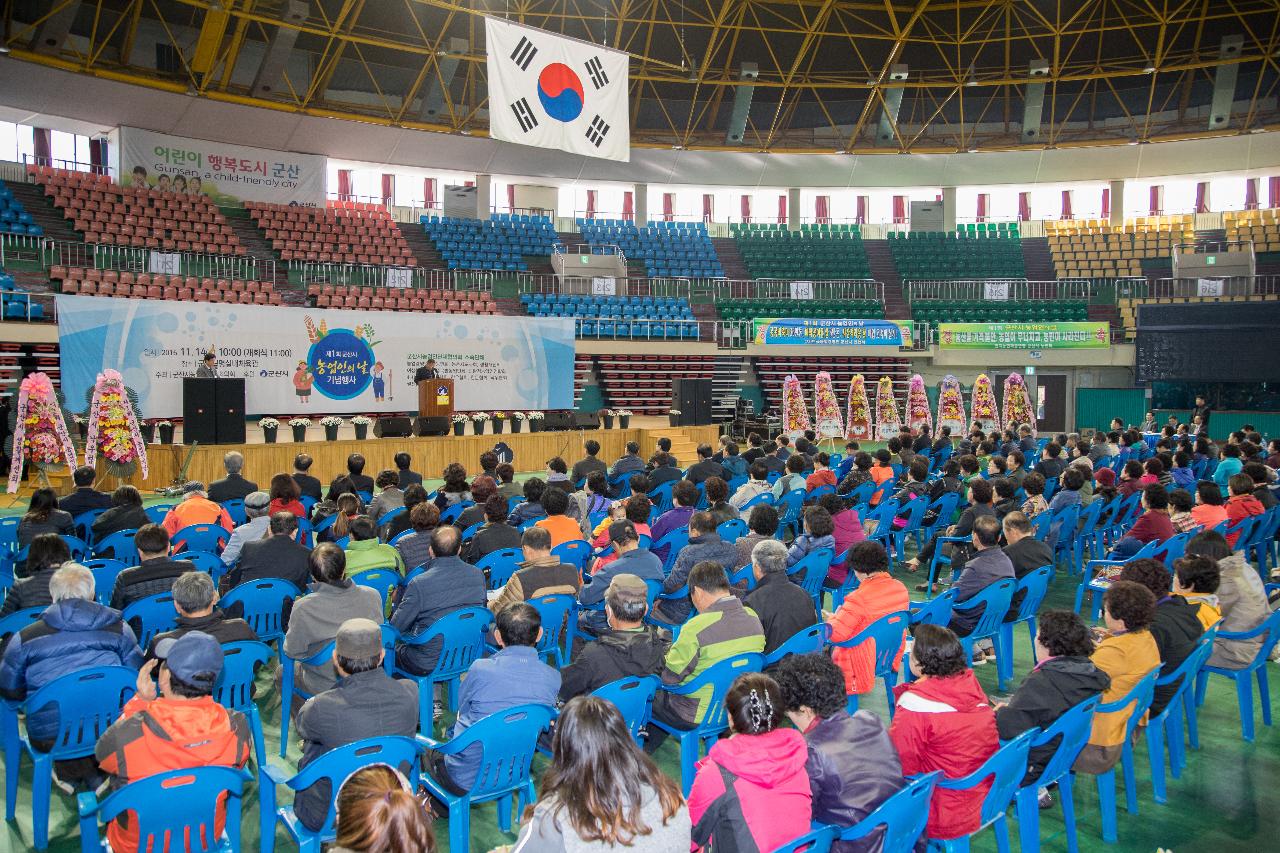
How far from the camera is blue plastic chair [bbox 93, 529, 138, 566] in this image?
6879mm

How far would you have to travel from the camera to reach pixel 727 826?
2904 millimetres

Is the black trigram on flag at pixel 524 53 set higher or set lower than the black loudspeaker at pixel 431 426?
higher

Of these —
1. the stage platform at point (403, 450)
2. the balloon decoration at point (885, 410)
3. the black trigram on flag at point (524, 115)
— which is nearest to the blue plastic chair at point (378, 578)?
the stage platform at point (403, 450)

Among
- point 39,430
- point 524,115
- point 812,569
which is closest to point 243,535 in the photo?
point 812,569

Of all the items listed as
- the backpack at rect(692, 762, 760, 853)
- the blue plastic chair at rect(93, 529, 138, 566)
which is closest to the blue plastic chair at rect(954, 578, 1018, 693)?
the backpack at rect(692, 762, 760, 853)

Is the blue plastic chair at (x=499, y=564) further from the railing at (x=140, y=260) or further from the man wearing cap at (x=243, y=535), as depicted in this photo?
the railing at (x=140, y=260)

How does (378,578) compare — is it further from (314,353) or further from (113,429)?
(314,353)

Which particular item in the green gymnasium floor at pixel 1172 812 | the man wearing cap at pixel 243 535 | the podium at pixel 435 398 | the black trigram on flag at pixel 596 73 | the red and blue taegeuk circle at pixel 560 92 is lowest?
the green gymnasium floor at pixel 1172 812

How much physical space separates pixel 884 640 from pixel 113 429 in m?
10.8

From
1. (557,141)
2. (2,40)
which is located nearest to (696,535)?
(557,141)

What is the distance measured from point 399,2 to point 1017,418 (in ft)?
62.6

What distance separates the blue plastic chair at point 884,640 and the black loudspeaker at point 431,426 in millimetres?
11931

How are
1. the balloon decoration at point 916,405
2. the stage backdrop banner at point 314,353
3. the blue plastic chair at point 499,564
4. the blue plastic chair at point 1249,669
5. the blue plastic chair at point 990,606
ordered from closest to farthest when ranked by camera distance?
→ the blue plastic chair at point 1249,669
the blue plastic chair at point 990,606
the blue plastic chair at point 499,564
the stage backdrop banner at point 314,353
the balloon decoration at point 916,405

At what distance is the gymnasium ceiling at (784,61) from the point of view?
22953 millimetres
